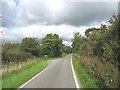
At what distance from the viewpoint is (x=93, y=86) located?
1648cm

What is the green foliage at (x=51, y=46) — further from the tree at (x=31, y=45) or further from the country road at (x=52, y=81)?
the country road at (x=52, y=81)

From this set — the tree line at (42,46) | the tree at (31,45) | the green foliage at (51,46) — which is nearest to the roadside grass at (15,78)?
the tree line at (42,46)

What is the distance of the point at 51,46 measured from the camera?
113562mm

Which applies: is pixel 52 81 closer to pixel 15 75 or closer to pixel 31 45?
pixel 15 75

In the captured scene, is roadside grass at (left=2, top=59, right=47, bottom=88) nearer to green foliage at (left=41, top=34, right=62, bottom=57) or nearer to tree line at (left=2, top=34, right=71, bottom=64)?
tree line at (left=2, top=34, right=71, bottom=64)

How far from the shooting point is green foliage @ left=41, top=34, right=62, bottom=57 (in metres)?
110

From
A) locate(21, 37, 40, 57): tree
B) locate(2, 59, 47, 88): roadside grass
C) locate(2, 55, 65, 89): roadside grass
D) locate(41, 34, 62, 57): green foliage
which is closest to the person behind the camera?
locate(2, 59, 47, 88): roadside grass

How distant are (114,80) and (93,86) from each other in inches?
157

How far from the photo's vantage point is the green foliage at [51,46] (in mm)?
110219

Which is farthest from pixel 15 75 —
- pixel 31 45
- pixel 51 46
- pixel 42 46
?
pixel 51 46

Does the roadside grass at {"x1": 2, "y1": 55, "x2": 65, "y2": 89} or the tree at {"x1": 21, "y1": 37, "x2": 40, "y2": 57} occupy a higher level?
the tree at {"x1": 21, "y1": 37, "x2": 40, "y2": 57}

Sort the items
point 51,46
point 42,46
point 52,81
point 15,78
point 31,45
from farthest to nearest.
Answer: point 51,46 < point 42,46 < point 31,45 < point 15,78 < point 52,81

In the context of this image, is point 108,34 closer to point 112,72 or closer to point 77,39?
point 112,72

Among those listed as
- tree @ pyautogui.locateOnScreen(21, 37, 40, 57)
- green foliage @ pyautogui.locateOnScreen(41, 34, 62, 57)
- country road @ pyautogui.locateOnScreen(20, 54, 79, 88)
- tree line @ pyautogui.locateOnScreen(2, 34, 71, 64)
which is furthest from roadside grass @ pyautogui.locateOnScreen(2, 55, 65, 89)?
green foliage @ pyautogui.locateOnScreen(41, 34, 62, 57)
